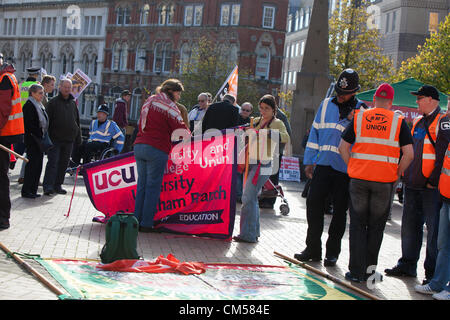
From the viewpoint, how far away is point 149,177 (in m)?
10.0

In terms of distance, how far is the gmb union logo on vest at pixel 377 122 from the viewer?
25.4ft

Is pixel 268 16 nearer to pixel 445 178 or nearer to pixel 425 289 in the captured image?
pixel 445 178

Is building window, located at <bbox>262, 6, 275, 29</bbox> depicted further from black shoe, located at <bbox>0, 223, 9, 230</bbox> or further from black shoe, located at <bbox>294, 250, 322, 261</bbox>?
black shoe, located at <bbox>294, 250, 322, 261</bbox>

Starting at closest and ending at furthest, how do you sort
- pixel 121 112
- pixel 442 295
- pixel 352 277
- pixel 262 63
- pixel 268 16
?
pixel 442 295
pixel 352 277
pixel 121 112
pixel 262 63
pixel 268 16

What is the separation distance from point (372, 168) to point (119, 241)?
2704mm

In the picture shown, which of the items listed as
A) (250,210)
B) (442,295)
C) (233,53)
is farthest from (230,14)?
(442,295)

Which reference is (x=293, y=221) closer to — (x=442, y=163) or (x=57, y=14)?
(x=442, y=163)

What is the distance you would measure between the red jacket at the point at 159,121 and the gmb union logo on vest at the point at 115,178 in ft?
2.40

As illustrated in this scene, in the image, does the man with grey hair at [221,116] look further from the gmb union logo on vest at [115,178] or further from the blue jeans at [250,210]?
the blue jeans at [250,210]

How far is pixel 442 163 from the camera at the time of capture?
26.8ft

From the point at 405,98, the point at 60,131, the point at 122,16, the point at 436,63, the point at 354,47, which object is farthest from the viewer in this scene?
the point at 122,16

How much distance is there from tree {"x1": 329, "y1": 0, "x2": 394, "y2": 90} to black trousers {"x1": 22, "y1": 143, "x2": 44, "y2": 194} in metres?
34.4

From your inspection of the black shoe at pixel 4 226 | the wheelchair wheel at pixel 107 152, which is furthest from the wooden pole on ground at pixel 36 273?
the wheelchair wheel at pixel 107 152
